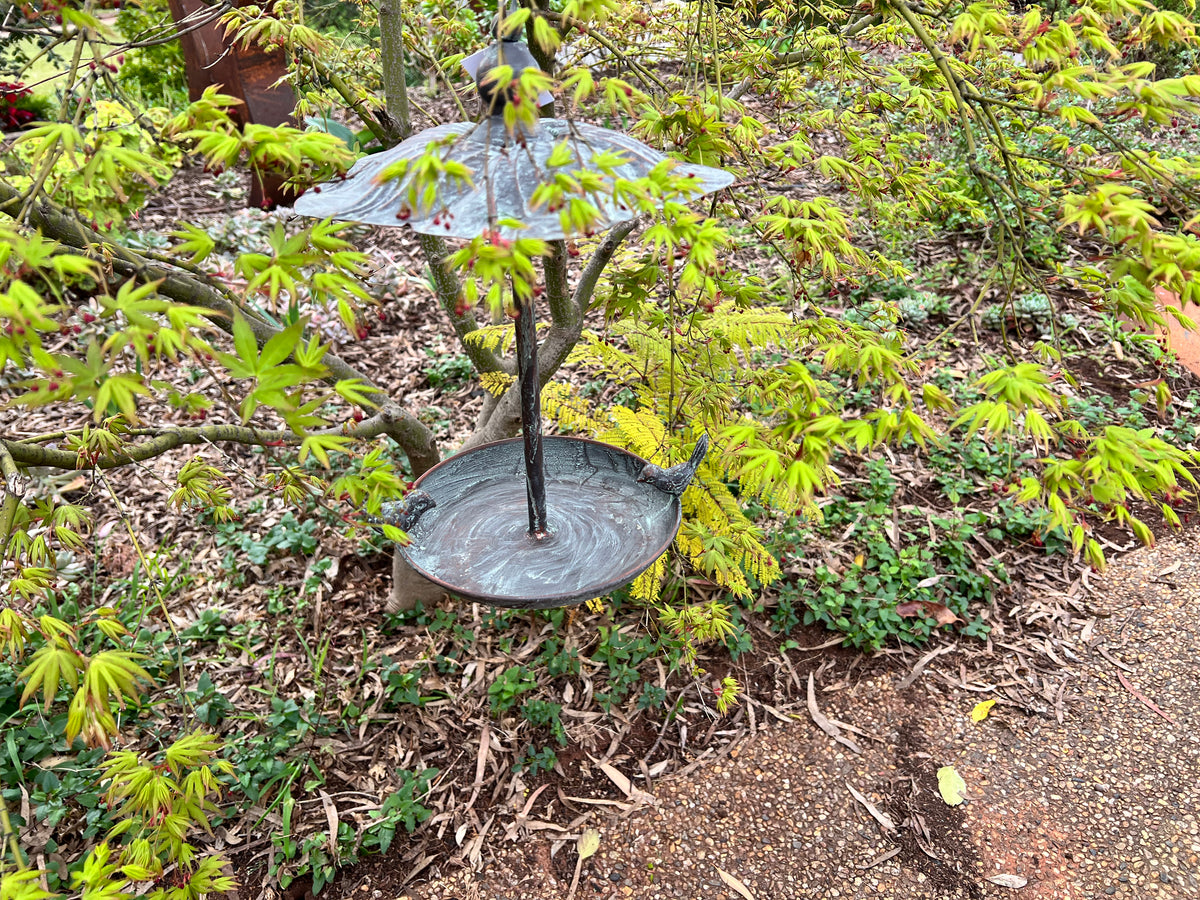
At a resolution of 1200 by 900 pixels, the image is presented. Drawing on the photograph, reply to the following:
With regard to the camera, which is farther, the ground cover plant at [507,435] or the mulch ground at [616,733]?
the mulch ground at [616,733]

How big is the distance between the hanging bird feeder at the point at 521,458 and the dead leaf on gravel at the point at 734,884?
1160mm

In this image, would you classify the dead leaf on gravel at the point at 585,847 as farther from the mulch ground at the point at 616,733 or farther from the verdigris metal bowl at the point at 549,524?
the verdigris metal bowl at the point at 549,524

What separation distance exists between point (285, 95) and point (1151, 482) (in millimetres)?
4739

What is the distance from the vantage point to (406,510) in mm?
1974

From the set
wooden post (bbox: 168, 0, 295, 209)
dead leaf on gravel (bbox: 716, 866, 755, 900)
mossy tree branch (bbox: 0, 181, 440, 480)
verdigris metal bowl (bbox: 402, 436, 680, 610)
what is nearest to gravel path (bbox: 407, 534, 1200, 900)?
dead leaf on gravel (bbox: 716, 866, 755, 900)

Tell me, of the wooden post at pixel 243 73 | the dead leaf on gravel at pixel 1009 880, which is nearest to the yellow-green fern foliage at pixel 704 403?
the dead leaf on gravel at pixel 1009 880

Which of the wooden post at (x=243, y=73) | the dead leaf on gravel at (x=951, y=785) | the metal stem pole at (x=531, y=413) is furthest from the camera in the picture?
the wooden post at (x=243, y=73)

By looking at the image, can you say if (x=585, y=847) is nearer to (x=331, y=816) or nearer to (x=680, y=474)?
(x=331, y=816)

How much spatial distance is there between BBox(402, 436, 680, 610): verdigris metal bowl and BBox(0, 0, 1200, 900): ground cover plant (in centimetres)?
27

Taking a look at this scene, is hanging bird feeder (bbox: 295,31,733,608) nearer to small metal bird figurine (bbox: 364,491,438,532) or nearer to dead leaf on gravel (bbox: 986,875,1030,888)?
small metal bird figurine (bbox: 364,491,438,532)

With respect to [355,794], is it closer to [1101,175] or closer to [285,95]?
[1101,175]

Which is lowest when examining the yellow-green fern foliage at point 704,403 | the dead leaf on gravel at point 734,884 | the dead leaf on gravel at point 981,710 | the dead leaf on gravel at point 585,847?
the dead leaf on gravel at point 981,710

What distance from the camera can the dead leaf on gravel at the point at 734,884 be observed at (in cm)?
225

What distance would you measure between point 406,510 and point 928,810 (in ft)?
6.52
